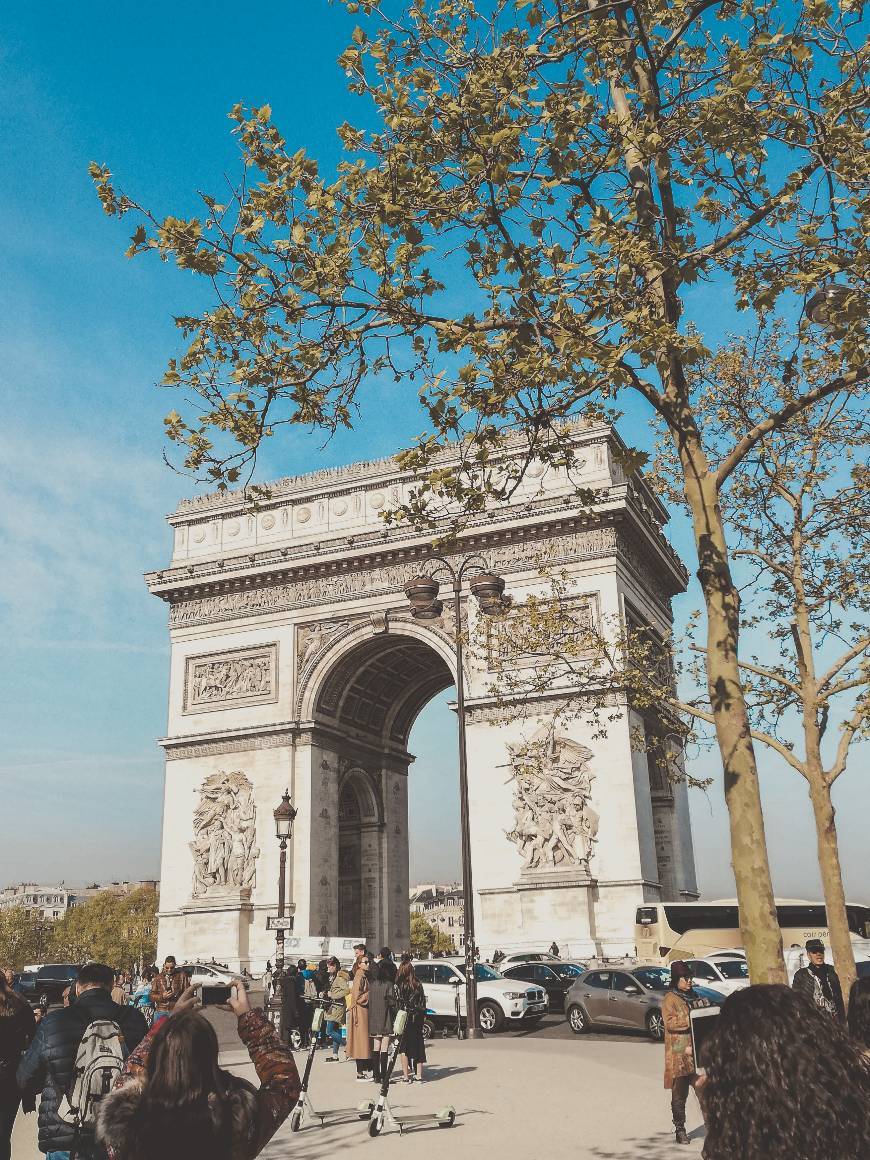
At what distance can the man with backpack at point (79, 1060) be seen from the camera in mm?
4711

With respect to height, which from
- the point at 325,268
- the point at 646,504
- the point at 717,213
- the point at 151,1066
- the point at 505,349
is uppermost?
the point at 646,504

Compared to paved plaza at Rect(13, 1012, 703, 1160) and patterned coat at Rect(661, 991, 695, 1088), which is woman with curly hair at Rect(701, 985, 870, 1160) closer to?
paved plaza at Rect(13, 1012, 703, 1160)

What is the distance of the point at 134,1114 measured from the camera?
3.13 m

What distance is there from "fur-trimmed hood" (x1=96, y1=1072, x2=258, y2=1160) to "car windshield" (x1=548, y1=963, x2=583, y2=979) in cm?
2106

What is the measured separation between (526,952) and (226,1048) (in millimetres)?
9276

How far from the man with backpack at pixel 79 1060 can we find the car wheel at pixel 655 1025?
14377 mm

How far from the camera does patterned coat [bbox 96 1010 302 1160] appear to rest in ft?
10.3

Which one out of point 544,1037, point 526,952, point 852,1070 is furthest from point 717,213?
point 526,952

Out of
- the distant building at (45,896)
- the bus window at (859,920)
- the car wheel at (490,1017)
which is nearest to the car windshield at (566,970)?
the car wheel at (490,1017)

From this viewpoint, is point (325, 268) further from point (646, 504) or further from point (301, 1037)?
point (646, 504)

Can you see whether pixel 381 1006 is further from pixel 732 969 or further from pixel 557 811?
pixel 557 811

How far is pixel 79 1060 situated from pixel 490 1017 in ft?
56.8

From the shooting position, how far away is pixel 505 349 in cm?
776

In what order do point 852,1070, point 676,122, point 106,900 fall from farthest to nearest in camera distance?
1. point 106,900
2. point 676,122
3. point 852,1070
